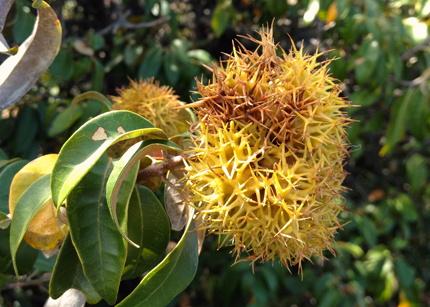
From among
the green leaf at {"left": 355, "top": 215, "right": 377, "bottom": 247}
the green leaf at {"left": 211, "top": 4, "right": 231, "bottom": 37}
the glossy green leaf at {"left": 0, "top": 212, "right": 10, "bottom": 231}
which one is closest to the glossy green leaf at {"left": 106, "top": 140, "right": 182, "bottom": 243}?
the glossy green leaf at {"left": 0, "top": 212, "right": 10, "bottom": 231}

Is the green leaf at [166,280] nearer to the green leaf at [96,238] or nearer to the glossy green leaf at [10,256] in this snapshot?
the green leaf at [96,238]

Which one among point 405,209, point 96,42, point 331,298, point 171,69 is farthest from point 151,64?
point 405,209

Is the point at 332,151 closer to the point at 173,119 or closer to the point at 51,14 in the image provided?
the point at 173,119

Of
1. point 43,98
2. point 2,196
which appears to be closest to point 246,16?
point 43,98

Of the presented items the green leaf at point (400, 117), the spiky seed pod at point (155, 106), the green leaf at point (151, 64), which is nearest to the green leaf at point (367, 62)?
the green leaf at point (400, 117)

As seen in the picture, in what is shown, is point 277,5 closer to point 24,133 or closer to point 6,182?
point 24,133

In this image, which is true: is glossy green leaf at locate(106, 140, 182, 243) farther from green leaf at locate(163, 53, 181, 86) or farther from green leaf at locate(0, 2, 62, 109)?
green leaf at locate(163, 53, 181, 86)
